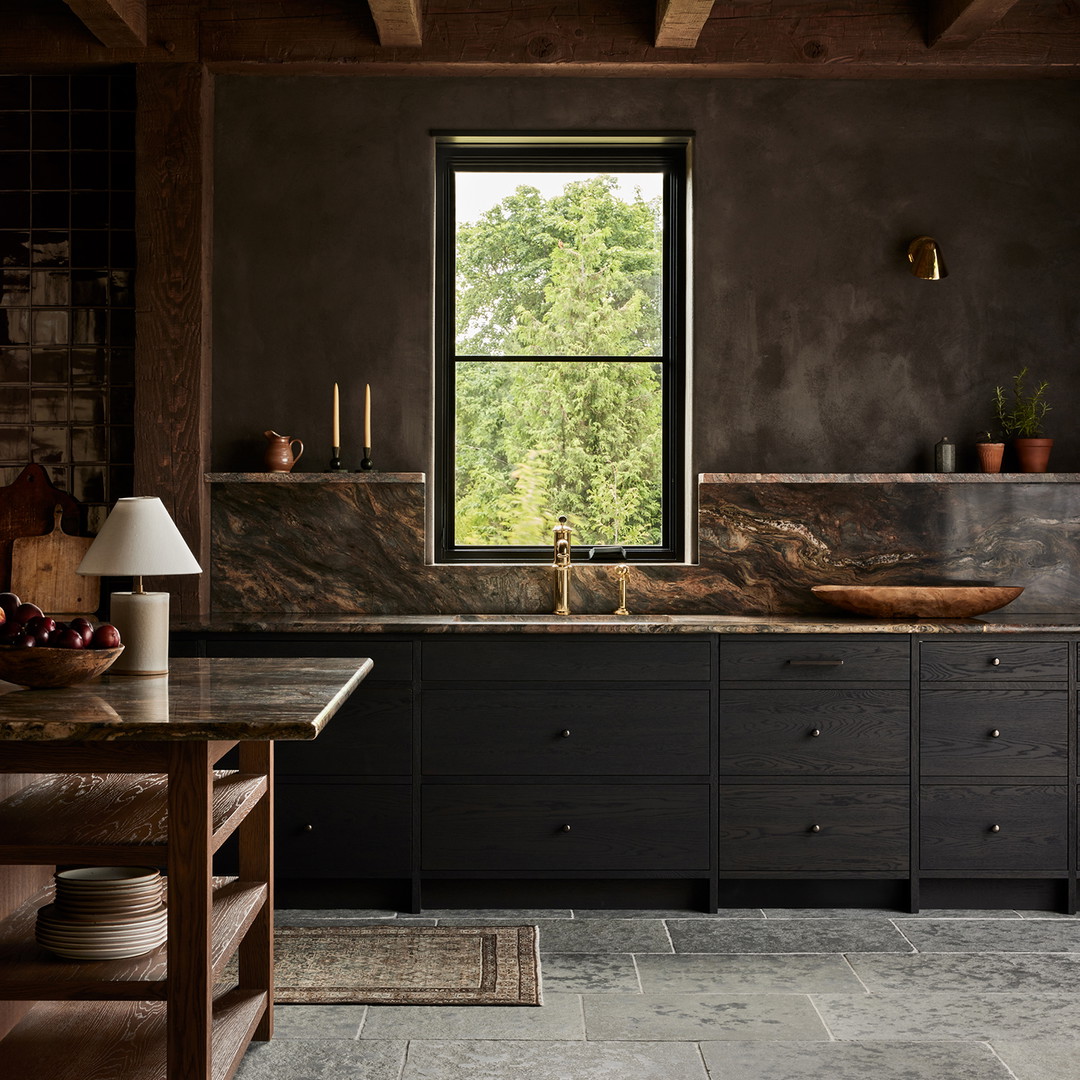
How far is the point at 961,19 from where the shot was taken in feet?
13.0

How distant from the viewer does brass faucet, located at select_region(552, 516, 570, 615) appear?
429 cm

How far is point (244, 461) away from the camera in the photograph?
14.4 feet

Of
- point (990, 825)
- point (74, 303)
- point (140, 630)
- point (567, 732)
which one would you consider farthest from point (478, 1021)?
point (74, 303)

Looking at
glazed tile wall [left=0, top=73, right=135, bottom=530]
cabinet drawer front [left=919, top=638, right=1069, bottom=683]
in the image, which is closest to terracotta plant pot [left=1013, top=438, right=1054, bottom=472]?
cabinet drawer front [left=919, top=638, right=1069, bottom=683]

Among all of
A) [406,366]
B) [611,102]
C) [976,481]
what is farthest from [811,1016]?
[611,102]

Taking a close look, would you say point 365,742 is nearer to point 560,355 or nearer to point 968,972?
point 560,355

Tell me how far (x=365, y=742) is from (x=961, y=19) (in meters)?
3.24

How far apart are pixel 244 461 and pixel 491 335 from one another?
3.59 ft

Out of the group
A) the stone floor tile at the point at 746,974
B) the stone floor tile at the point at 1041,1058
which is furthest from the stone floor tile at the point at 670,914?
the stone floor tile at the point at 1041,1058

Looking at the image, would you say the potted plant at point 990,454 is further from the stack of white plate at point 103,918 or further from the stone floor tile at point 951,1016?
the stack of white plate at point 103,918

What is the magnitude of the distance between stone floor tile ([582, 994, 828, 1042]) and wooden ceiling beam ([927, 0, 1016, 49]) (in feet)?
10.7

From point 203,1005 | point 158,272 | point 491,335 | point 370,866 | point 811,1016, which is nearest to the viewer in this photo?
point 203,1005

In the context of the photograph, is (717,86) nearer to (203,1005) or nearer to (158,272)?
(158,272)

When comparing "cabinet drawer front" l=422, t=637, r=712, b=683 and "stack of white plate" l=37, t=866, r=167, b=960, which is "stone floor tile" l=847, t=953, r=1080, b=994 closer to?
"cabinet drawer front" l=422, t=637, r=712, b=683
